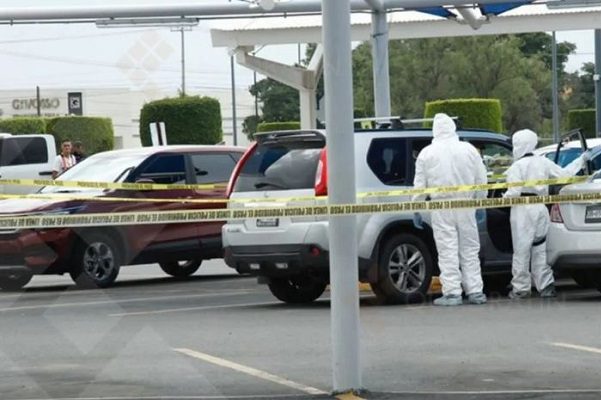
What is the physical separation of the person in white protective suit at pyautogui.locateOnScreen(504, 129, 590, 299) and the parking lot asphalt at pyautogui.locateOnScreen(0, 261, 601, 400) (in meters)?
0.24

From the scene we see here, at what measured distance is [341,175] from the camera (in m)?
8.47

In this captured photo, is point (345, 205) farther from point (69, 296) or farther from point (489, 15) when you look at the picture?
point (489, 15)

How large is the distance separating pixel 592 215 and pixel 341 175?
5.66m

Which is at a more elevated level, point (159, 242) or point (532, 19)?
point (532, 19)

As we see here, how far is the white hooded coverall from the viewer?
1398 centimetres

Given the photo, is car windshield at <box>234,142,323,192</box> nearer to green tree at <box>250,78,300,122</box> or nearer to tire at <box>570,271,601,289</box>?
tire at <box>570,271,601,289</box>

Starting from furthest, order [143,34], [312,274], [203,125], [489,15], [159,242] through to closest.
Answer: [203,125]
[143,34]
[489,15]
[159,242]
[312,274]

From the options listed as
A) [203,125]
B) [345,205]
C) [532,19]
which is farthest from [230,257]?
[203,125]

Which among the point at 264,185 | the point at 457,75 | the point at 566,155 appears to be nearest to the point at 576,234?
the point at 566,155

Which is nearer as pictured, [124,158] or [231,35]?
[124,158]

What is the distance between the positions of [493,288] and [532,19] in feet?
51.3

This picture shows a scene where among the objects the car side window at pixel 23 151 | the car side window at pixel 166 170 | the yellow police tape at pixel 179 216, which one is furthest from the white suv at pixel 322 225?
the car side window at pixel 23 151

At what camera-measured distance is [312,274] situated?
1402cm

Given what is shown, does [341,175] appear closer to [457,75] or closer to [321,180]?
[321,180]
